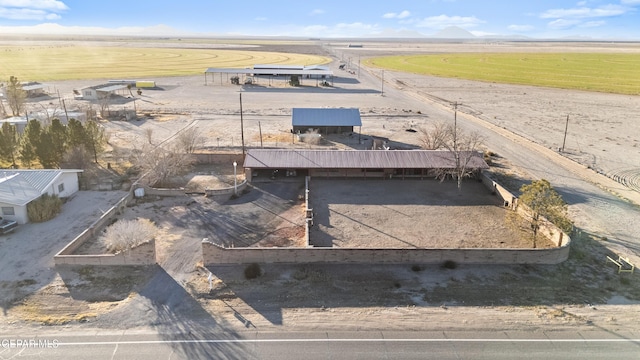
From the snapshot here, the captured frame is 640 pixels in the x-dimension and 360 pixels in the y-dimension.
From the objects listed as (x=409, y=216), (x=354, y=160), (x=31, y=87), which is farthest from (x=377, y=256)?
(x=31, y=87)

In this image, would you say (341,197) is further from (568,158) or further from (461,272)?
(568,158)

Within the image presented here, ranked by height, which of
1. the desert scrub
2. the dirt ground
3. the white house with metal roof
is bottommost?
the dirt ground

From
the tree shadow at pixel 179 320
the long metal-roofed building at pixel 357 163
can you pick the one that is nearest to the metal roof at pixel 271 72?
the long metal-roofed building at pixel 357 163

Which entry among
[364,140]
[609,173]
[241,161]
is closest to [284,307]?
[241,161]

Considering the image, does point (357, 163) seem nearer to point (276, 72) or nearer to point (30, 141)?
point (30, 141)

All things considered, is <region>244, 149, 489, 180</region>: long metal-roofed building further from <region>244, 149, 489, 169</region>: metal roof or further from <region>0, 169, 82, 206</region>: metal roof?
<region>0, 169, 82, 206</region>: metal roof

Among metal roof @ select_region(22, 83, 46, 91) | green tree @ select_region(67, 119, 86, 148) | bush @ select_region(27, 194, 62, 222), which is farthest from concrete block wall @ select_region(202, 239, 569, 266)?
metal roof @ select_region(22, 83, 46, 91)

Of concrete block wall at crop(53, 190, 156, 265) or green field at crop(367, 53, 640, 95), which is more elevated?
green field at crop(367, 53, 640, 95)
